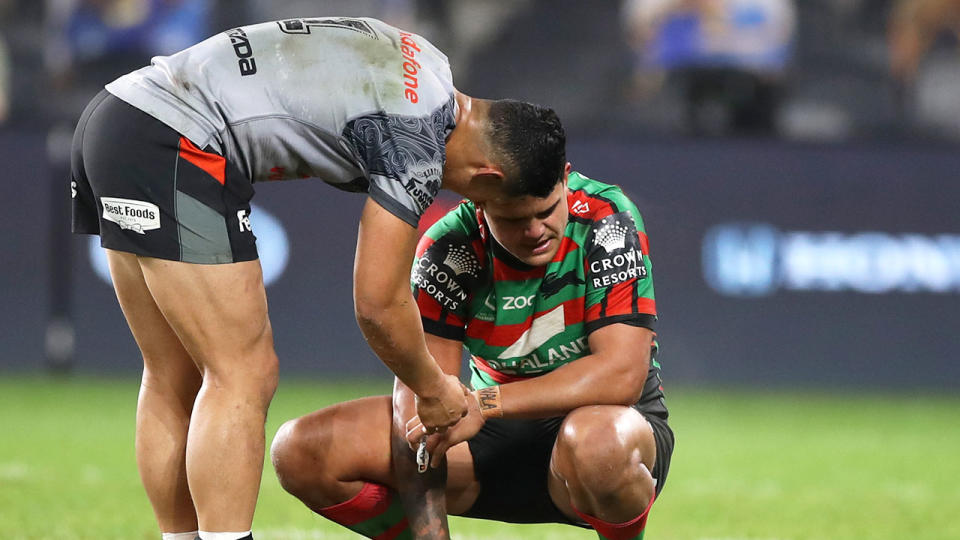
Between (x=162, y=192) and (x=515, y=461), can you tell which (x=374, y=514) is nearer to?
(x=515, y=461)

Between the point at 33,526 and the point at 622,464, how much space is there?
2.38 meters

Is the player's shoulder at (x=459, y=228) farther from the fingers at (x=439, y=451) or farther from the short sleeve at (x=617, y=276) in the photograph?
the fingers at (x=439, y=451)

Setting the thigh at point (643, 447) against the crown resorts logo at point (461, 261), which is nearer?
the thigh at point (643, 447)

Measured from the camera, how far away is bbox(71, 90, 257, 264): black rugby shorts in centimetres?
347

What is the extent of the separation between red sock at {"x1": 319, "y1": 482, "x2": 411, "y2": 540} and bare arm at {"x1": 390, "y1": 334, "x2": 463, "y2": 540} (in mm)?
80

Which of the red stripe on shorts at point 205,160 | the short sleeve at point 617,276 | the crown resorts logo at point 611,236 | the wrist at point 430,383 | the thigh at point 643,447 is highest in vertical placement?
the red stripe on shorts at point 205,160

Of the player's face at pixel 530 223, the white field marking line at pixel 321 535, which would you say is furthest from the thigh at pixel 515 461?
the white field marking line at pixel 321 535

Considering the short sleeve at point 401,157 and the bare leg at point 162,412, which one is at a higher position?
the short sleeve at point 401,157

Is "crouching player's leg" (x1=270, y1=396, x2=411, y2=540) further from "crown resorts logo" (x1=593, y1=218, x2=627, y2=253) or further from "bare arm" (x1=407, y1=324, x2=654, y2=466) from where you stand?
"crown resorts logo" (x1=593, y1=218, x2=627, y2=253)

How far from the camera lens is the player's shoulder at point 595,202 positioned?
4.06 m

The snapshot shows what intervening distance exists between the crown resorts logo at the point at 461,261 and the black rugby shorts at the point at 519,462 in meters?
0.48

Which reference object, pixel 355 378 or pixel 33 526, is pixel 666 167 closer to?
pixel 355 378

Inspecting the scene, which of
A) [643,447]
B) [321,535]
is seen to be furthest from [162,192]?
[321,535]

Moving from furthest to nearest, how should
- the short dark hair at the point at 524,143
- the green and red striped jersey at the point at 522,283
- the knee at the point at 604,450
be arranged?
the green and red striped jersey at the point at 522,283, the knee at the point at 604,450, the short dark hair at the point at 524,143
